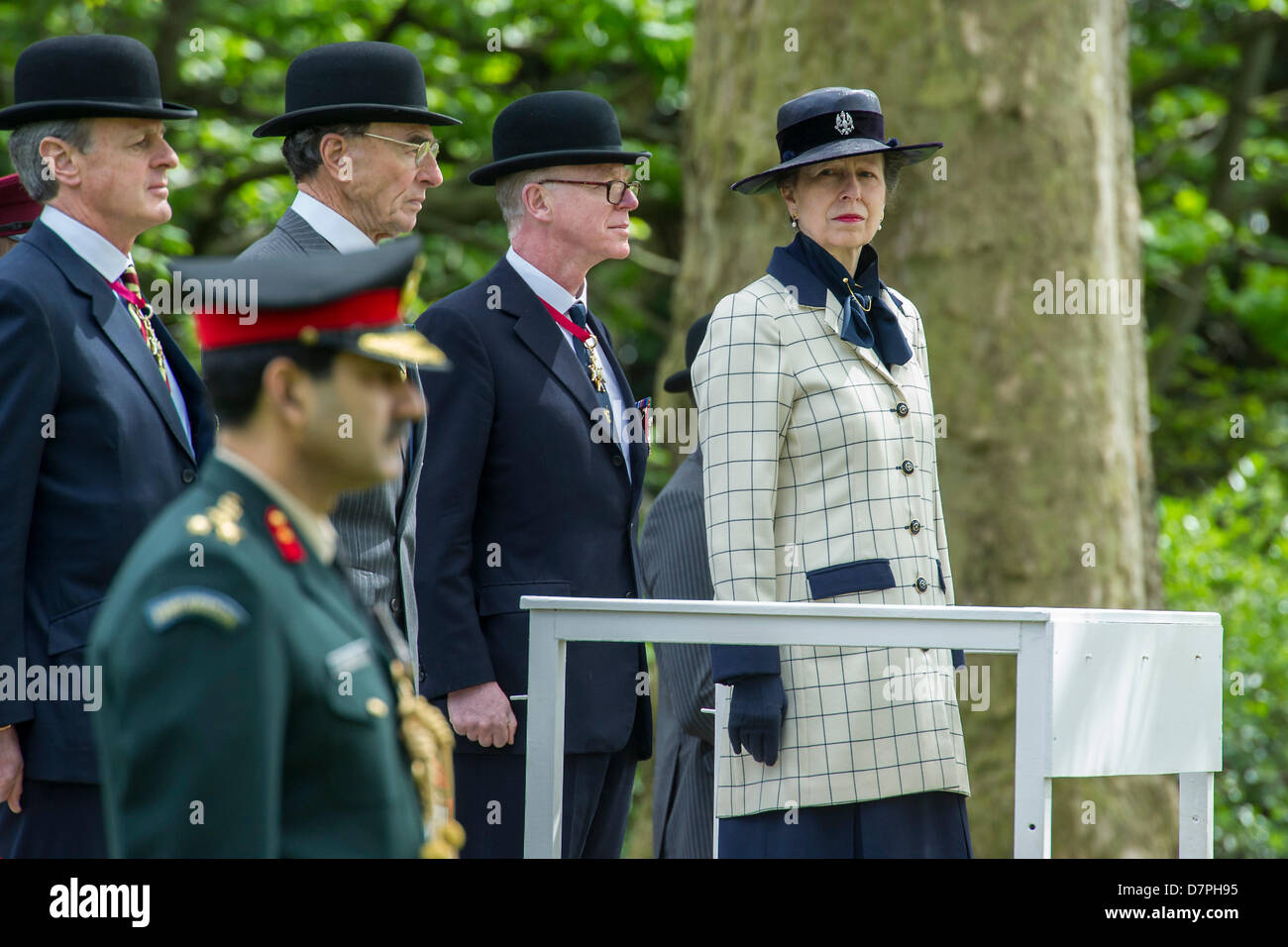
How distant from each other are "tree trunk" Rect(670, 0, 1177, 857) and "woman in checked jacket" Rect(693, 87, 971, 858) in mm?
3267

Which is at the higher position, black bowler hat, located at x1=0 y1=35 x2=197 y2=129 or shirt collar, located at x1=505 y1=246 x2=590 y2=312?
black bowler hat, located at x1=0 y1=35 x2=197 y2=129

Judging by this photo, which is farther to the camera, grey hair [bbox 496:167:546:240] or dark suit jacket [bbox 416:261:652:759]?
grey hair [bbox 496:167:546:240]

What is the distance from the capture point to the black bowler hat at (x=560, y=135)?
153 inches

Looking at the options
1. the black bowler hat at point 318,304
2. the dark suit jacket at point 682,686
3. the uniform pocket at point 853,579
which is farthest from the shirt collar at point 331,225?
the black bowler hat at point 318,304

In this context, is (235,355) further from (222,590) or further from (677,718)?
(677,718)

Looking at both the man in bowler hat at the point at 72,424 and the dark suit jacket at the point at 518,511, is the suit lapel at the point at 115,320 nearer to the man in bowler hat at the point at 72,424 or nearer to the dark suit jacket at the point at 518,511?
the man in bowler hat at the point at 72,424

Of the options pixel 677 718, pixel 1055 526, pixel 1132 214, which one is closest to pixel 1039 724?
pixel 677 718

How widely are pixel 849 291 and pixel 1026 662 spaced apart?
107 cm

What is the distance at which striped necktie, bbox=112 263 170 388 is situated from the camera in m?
3.27

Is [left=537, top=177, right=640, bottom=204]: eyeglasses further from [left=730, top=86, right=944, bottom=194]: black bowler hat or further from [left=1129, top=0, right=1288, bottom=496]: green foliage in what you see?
[left=1129, top=0, right=1288, bottom=496]: green foliage

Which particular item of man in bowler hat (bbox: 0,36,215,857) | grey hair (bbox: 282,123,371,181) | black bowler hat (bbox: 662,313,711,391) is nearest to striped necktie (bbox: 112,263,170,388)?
man in bowler hat (bbox: 0,36,215,857)
